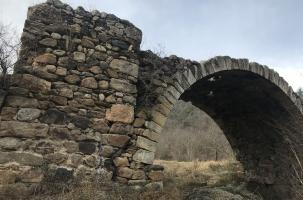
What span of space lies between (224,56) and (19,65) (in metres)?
3.85

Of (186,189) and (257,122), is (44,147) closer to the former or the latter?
(186,189)

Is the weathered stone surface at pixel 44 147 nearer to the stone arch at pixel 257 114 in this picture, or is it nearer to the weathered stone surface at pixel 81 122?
the weathered stone surface at pixel 81 122

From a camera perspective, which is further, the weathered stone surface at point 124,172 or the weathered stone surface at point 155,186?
the weathered stone surface at point 155,186

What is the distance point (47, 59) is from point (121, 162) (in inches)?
69.0

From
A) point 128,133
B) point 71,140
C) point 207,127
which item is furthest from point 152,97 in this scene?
point 207,127

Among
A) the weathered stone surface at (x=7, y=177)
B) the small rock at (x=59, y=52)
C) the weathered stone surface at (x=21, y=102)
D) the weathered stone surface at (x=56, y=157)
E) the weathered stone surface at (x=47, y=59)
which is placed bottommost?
the weathered stone surface at (x=7, y=177)

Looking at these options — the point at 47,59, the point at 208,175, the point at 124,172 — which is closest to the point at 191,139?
the point at 208,175

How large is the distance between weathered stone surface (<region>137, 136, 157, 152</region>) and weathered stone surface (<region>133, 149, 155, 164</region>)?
0.06 meters

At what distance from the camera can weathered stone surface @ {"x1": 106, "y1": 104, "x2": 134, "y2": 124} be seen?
5324 mm

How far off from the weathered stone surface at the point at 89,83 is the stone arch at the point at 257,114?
2.05 metres

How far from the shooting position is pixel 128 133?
17.7 ft

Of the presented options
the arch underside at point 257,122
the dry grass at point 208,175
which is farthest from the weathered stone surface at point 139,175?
the dry grass at point 208,175

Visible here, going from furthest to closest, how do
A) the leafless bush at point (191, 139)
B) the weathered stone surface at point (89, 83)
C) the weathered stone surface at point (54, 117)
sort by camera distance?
1. the leafless bush at point (191, 139)
2. the weathered stone surface at point (89, 83)
3. the weathered stone surface at point (54, 117)

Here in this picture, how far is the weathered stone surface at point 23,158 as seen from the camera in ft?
15.0
